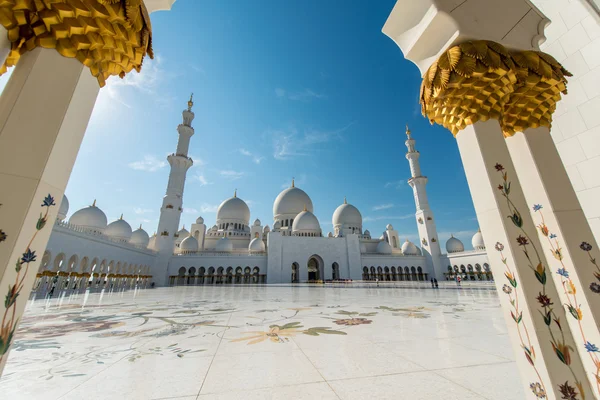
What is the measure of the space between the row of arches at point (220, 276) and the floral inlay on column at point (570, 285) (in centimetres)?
2250

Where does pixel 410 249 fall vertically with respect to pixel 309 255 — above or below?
above

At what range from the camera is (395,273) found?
26.1 m

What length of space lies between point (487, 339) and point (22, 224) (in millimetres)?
3488

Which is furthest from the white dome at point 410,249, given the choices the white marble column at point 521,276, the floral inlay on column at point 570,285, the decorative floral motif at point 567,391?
the decorative floral motif at point 567,391

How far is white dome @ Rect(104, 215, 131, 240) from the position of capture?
75.9 ft

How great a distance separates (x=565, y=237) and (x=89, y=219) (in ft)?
89.5

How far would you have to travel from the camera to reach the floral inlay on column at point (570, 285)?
1370 millimetres

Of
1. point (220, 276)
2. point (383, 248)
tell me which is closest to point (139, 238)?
point (220, 276)

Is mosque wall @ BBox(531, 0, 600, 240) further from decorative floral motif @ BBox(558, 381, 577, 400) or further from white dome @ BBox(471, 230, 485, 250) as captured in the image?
white dome @ BBox(471, 230, 485, 250)

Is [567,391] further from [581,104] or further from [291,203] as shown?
[291,203]

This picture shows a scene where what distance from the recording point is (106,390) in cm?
148

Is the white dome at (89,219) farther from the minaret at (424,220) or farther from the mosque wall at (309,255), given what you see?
the minaret at (424,220)

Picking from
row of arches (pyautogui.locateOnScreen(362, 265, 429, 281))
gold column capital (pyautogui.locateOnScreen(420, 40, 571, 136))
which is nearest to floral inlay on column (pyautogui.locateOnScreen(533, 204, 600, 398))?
gold column capital (pyautogui.locateOnScreen(420, 40, 571, 136))

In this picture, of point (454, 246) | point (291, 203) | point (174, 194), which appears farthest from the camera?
point (291, 203)
